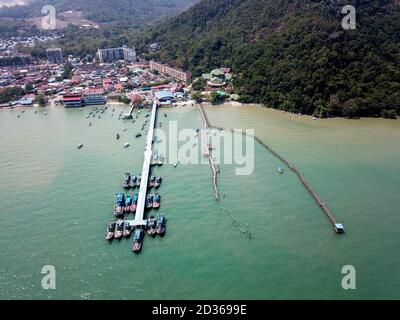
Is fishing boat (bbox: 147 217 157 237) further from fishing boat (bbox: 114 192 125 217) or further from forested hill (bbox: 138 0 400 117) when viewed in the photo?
forested hill (bbox: 138 0 400 117)

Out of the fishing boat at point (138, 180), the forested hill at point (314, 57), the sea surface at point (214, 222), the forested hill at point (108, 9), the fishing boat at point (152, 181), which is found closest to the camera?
the sea surface at point (214, 222)

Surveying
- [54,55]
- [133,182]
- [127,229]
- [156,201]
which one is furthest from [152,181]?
[54,55]

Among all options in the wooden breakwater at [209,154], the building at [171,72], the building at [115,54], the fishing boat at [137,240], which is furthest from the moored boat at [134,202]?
the building at [115,54]

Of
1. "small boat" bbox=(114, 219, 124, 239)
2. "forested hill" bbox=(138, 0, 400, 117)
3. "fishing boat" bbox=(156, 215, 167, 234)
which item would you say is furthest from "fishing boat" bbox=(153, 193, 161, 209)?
"forested hill" bbox=(138, 0, 400, 117)

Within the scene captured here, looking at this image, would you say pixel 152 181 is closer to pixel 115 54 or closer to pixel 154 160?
pixel 154 160

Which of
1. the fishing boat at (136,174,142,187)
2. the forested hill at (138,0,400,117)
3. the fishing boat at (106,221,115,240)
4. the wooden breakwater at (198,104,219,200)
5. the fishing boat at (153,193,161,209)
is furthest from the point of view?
the forested hill at (138,0,400,117)

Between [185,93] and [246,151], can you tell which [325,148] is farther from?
[185,93]

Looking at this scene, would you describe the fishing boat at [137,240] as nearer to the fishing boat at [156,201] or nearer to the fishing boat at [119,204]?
the fishing boat at [119,204]
